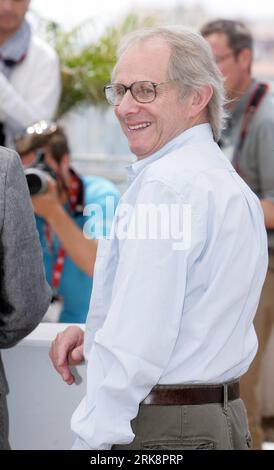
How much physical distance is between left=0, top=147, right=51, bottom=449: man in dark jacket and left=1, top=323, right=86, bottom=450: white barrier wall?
21 cm

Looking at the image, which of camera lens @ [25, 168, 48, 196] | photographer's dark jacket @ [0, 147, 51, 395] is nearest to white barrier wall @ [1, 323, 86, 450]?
photographer's dark jacket @ [0, 147, 51, 395]

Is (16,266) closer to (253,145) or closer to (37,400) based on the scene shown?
(37,400)

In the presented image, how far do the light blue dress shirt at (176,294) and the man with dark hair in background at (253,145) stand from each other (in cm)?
143

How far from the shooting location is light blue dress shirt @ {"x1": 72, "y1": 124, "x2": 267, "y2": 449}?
1.50 m

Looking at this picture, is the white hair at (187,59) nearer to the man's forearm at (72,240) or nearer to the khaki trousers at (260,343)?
the man's forearm at (72,240)

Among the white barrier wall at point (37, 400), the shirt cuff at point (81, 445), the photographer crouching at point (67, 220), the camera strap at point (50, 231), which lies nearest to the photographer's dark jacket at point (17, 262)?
the white barrier wall at point (37, 400)

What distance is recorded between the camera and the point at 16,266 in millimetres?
1798

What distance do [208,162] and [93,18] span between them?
4321 mm

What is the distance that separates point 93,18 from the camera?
5.73 meters

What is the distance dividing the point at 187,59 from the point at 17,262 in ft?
1.70

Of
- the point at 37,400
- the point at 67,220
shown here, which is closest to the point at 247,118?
the point at 67,220

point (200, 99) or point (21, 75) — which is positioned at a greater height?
point (200, 99)

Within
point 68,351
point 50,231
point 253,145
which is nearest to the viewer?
point 68,351
